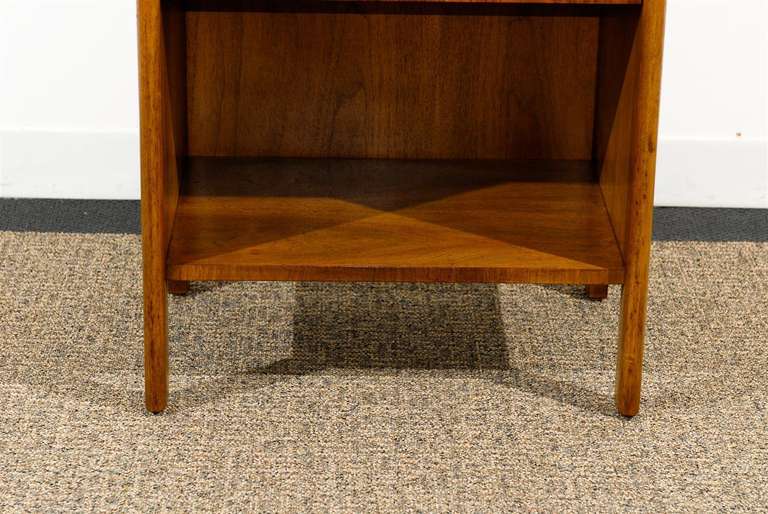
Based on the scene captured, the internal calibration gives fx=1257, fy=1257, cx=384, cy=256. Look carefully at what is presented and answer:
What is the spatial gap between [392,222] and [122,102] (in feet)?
2.38

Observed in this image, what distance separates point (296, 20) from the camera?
153cm

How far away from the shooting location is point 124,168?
1.97m

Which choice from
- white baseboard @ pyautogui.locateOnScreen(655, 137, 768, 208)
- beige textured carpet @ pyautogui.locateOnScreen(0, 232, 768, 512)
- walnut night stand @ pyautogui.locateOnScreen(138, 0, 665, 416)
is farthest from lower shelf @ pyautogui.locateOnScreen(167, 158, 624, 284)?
white baseboard @ pyautogui.locateOnScreen(655, 137, 768, 208)

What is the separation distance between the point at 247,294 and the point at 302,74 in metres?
0.29

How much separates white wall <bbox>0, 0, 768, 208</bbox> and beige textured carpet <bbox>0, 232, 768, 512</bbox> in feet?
0.89

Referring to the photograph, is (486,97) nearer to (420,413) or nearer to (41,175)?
(420,413)

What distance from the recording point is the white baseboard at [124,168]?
195cm

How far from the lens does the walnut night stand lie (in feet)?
4.27

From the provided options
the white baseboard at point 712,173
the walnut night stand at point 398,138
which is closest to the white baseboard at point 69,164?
the walnut night stand at point 398,138

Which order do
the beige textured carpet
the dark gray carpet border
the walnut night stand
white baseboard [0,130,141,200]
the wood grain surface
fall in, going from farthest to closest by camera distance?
white baseboard [0,130,141,200] → the dark gray carpet border → the wood grain surface → the walnut night stand → the beige textured carpet

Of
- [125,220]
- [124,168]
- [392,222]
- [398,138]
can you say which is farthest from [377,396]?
[124,168]

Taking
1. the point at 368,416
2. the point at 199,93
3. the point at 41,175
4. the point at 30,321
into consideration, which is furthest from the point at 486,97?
the point at 41,175

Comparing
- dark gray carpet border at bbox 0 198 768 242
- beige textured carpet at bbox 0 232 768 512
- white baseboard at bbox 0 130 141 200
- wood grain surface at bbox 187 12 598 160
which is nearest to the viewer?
beige textured carpet at bbox 0 232 768 512

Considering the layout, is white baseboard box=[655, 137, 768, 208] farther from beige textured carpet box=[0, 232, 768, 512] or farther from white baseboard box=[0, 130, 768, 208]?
beige textured carpet box=[0, 232, 768, 512]
